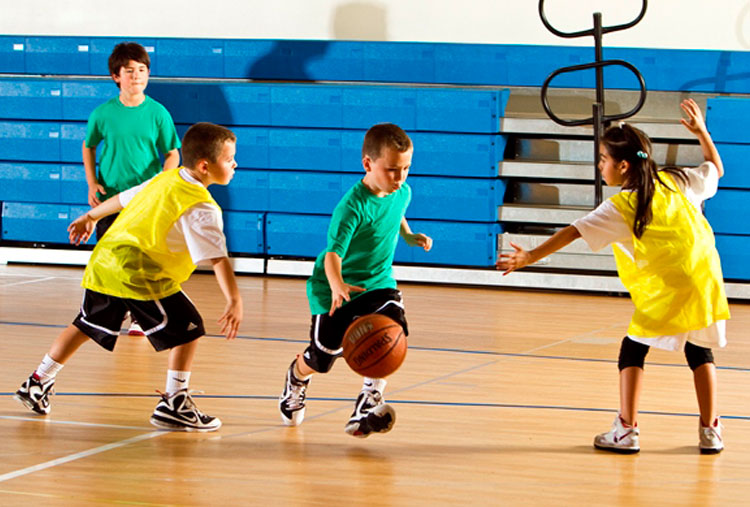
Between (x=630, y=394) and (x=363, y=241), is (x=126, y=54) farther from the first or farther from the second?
(x=630, y=394)

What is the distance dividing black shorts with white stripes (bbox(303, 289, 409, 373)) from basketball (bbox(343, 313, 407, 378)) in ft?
0.38

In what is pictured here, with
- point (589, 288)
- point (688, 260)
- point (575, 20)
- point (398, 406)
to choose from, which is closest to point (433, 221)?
point (589, 288)

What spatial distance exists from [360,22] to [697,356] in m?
5.45

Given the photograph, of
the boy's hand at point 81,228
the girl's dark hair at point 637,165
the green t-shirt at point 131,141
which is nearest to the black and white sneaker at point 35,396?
the boy's hand at point 81,228

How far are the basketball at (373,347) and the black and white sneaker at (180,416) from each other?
0.49 m

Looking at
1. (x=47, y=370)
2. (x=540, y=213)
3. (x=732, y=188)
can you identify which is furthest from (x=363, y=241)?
(x=732, y=188)

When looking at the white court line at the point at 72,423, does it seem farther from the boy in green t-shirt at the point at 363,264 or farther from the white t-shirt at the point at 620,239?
the white t-shirt at the point at 620,239

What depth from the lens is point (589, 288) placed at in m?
7.28

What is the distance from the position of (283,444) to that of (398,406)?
657 mm

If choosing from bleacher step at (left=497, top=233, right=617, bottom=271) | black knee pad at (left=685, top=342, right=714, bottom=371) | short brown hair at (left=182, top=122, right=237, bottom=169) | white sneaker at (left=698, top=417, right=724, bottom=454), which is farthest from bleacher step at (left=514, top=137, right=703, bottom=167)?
short brown hair at (left=182, top=122, right=237, bottom=169)

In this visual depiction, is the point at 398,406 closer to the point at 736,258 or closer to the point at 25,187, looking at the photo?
the point at 736,258

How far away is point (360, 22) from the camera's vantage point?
A: 817 centimetres

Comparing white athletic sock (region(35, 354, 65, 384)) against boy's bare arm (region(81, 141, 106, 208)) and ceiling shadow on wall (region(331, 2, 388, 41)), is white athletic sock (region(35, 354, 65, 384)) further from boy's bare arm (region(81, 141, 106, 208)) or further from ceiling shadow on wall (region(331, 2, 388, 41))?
ceiling shadow on wall (region(331, 2, 388, 41))

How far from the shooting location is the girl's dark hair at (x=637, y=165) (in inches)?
124
